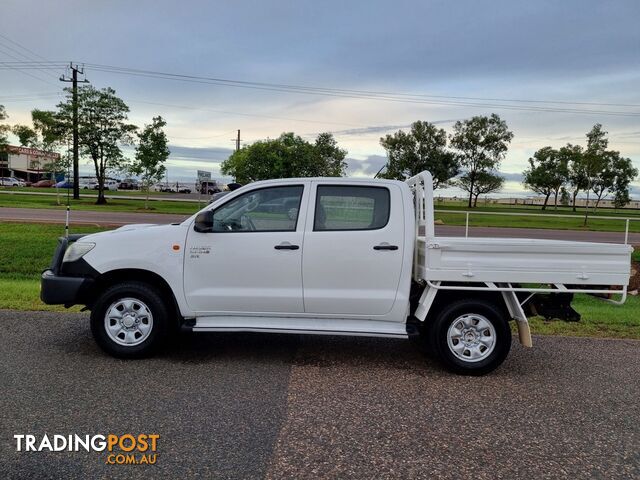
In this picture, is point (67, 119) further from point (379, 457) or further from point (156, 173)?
point (379, 457)

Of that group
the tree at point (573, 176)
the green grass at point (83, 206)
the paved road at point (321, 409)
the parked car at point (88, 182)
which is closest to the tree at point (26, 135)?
the green grass at point (83, 206)

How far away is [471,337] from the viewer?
5.12 metres

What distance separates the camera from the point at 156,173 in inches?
1298

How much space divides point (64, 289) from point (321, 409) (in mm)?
2963

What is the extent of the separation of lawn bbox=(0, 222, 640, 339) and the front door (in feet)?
10.4

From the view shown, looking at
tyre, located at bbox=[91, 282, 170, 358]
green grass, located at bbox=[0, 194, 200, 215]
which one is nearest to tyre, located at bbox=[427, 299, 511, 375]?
tyre, located at bbox=[91, 282, 170, 358]

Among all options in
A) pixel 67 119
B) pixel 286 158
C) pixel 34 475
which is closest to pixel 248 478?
pixel 34 475

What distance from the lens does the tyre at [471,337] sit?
16.5 ft

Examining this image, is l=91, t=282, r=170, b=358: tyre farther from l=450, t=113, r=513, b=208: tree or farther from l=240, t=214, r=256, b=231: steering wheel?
l=450, t=113, r=513, b=208: tree

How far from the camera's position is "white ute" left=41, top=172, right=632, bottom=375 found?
4.98 meters

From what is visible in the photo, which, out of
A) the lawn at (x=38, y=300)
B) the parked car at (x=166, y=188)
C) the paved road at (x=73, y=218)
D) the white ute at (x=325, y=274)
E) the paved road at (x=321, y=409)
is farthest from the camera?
the parked car at (x=166, y=188)

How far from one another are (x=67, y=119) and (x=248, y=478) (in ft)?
112

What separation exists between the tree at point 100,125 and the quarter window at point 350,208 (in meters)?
31.2

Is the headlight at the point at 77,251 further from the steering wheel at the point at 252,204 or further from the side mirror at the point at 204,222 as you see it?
the steering wheel at the point at 252,204
